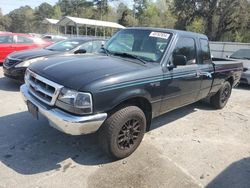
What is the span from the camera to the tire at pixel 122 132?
3.63 meters

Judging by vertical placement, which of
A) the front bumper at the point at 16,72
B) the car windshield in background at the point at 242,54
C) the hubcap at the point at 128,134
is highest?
the car windshield in background at the point at 242,54

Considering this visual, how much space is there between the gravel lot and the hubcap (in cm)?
23

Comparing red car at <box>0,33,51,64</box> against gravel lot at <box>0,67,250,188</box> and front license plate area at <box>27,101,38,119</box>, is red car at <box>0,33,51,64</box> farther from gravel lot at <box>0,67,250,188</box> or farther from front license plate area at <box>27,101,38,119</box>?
front license plate area at <box>27,101,38,119</box>

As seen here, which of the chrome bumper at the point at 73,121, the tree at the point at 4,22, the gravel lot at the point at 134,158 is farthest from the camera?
the tree at the point at 4,22

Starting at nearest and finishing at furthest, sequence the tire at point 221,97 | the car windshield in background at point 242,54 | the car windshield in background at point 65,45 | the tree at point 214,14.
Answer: the tire at point 221,97 < the car windshield in background at point 65,45 < the car windshield in background at point 242,54 < the tree at point 214,14

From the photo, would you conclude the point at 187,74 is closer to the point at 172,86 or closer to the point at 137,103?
the point at 172,86

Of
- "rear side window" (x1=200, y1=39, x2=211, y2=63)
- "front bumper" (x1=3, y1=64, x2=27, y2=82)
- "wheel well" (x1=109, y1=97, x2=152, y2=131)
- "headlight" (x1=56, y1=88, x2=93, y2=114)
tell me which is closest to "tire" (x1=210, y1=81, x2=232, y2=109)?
"rear side window" (x1=200, y1=39, x2=211, y2=63)

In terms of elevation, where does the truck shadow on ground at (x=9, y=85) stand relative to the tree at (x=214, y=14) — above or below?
below

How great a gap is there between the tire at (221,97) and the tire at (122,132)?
3307 millimetres

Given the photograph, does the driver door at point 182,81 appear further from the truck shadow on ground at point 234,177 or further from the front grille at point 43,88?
the front grille at point 43,88

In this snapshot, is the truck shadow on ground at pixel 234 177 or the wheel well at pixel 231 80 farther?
the wheel well at pixel 231 80

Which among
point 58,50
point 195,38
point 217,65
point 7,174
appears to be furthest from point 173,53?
point 58,50

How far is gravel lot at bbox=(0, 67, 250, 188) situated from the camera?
347 centimetres

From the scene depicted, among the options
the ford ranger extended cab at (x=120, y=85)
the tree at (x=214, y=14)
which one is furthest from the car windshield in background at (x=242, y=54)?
the tree at (x=214, y=14)
